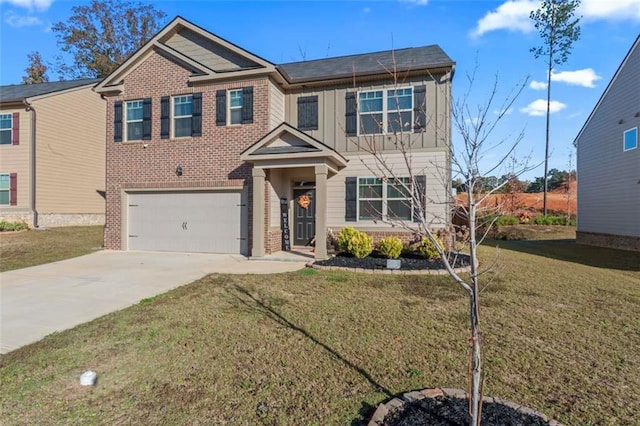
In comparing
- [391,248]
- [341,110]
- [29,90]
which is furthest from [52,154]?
[391,248]

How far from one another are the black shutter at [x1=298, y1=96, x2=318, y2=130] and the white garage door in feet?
10.4

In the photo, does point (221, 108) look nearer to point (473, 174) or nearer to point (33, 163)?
point (473, 174)

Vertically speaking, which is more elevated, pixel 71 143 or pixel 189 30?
pixel 189 30

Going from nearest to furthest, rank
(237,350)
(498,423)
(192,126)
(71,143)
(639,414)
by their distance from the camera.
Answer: (498,423) < (639,414) < (237,350) < (192,126) < (71,143)

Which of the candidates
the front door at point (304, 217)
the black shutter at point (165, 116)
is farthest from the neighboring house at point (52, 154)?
the front door at point (304, 217)

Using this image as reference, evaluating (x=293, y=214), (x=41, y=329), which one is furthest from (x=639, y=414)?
(x=293, y=214)

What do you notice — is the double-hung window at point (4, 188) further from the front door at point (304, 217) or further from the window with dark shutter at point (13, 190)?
the front door at point (304, 217)

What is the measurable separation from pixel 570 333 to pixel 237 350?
4.24m

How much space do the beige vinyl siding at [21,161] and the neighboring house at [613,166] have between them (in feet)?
83.0

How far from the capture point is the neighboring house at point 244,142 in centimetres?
1055

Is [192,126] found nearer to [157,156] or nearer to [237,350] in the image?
[157,156]

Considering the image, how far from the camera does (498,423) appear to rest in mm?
2607

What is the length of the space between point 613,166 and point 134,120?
60.9 ft

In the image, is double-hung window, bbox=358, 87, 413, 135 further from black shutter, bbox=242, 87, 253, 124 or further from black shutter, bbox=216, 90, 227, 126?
black shutter, bbox=216, 90, 227, 126
